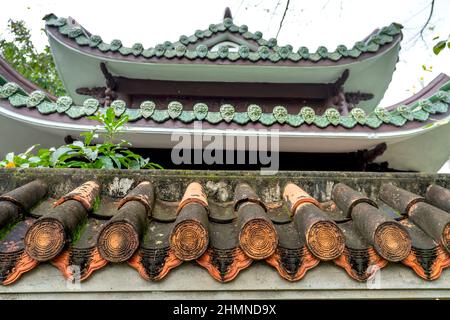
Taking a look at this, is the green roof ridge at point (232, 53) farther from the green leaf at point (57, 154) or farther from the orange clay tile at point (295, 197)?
the orange clay tile at point (295, 197)

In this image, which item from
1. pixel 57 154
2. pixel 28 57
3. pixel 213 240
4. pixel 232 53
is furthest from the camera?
pixel 28 57

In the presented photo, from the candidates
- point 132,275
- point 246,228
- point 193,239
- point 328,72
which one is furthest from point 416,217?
point 328,72

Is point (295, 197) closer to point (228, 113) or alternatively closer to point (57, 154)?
point (228, 113)

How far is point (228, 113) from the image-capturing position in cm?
318

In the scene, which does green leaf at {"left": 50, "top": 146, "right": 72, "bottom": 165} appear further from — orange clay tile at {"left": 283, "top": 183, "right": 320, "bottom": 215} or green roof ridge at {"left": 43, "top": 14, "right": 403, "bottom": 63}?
green roof ridge at {"left": 43, "top": 14, "right": 403, "bottom": 63}

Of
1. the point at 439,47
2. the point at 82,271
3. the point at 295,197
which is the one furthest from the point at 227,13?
the point at 82,271

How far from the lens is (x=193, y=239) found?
1182 millimetres

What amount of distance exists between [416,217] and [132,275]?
1393 millimetres

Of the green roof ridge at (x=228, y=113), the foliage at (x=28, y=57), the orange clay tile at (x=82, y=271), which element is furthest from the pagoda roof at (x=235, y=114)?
the foliage at (x=28, y=57)

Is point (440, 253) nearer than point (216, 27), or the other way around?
point (440, 253)

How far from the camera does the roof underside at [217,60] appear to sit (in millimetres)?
4168

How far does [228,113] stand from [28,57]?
11.0m

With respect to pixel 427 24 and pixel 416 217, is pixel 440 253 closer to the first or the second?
pixel 416 217

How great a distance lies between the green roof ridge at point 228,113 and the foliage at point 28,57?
8.52 m
